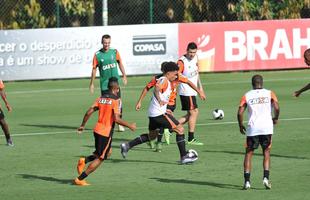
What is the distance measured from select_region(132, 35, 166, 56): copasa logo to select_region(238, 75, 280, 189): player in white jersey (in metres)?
19.5

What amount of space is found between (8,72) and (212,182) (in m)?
18.4

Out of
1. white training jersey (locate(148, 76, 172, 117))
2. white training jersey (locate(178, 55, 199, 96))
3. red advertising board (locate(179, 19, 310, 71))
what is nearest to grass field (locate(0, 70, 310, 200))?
white training jersey (locate(148, 76, 172, 117))

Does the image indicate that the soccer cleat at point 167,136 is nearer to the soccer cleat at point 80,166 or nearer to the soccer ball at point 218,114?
the soccer ball at point 218,114

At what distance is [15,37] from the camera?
3294 centimetres

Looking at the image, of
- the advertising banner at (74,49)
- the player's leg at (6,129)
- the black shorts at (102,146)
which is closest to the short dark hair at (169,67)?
the black shorts at (102,146)

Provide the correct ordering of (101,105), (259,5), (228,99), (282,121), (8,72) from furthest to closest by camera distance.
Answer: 1. (259,5)
2. (8,72)
3. (228,99)
4. (282,121)
5. (101,105)

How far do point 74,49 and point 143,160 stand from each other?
15893mm

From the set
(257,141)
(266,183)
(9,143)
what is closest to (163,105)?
(257,141)

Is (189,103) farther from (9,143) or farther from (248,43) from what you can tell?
(248,43)

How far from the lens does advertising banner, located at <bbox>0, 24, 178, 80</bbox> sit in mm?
32938

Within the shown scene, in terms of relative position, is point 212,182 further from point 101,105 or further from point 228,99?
point 228,99

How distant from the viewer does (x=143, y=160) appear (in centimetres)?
1811

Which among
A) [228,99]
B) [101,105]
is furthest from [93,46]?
[101,105]

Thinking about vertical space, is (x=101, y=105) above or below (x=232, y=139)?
above
